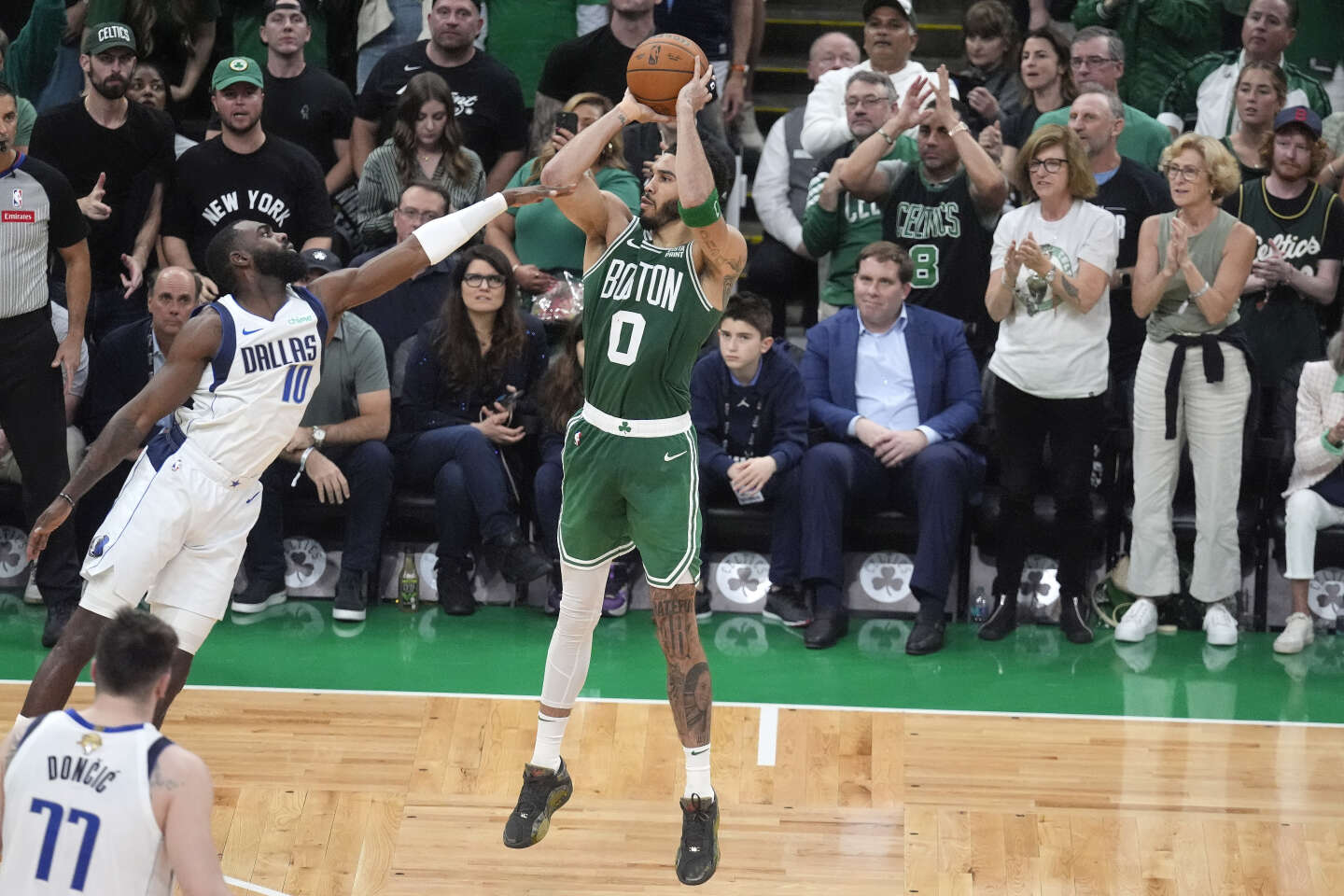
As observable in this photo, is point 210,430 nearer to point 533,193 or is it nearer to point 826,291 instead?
point 533,193

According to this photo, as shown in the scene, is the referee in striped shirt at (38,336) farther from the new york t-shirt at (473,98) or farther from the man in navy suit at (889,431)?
the man in navy suit at (889,431)

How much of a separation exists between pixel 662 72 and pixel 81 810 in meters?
2.94

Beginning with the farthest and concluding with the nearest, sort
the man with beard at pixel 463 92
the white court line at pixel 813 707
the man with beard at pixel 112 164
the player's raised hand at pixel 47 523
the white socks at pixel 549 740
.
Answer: the man with beard at pixel 463 92, the man with beard at pixel 112 164, the white court line at pixel 813 707, the white socks at pixel 549 740, the player's raised hand at pixel 47 523

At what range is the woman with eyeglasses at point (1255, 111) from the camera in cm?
880

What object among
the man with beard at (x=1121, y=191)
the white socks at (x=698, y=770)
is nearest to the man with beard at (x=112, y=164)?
the white socks at (x=698, y=770)

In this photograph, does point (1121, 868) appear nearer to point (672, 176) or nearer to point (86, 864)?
point (672, 176)

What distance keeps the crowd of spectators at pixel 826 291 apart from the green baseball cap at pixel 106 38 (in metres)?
0.02

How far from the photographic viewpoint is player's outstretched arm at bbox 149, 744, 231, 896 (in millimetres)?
3951

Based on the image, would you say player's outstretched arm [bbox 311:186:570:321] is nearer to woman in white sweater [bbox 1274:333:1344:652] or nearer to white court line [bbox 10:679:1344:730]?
white court line [bbox 10:679:1344:730]

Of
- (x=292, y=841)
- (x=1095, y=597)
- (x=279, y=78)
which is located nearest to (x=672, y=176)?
(x=292, y=841)

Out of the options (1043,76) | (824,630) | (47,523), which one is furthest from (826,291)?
(47,523)

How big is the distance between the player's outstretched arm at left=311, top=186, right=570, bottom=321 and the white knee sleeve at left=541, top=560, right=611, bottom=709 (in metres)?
1.12

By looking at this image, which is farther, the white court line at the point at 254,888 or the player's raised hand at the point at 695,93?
the white court line at the point at 254,888

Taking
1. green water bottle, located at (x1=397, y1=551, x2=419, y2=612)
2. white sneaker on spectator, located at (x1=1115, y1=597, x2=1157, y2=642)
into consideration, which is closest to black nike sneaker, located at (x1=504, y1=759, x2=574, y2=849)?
green water bottle, located at (x1=397, y1=551, x2=419, y2=612)
